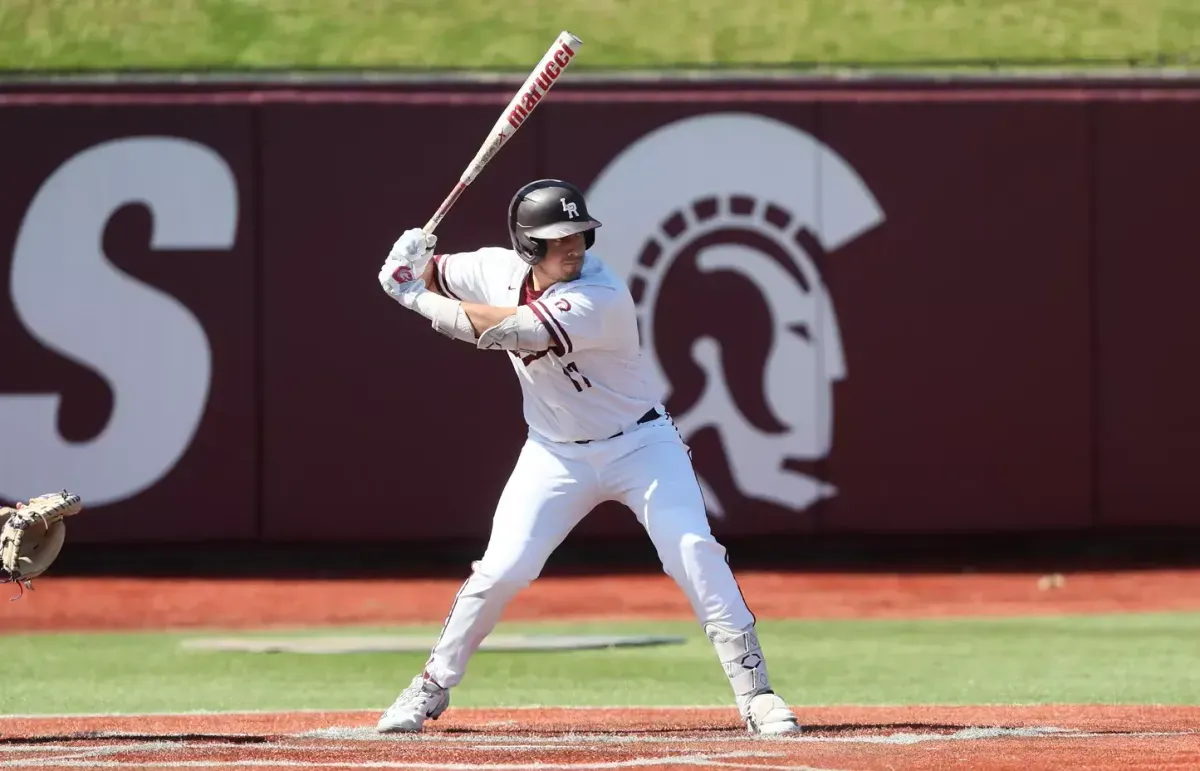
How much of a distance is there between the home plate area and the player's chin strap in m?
0.18

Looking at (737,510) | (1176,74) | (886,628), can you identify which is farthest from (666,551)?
(1176,74)

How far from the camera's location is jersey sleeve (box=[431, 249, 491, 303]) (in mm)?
7199

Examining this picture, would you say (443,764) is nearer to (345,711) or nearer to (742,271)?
(345,711)

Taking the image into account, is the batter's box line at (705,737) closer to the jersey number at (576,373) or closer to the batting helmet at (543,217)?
the jersey number at (576,373)

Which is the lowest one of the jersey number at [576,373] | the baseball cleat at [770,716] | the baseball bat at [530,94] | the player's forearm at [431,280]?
the baseball cleat at [770,716]

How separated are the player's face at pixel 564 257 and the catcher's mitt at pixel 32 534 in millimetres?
1855

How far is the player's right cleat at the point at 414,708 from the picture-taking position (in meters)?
6.77

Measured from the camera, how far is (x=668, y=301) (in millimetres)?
→ 14477

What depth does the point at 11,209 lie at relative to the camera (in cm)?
1423

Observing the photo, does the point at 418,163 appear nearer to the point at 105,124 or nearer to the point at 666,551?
the point at 105,124

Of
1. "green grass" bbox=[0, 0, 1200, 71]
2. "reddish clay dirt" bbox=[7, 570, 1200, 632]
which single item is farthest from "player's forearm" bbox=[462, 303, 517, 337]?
"green grass" bbox=[0, 0, 1200, 71]

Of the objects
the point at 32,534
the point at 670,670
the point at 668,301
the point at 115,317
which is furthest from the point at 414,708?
the point at 115,317

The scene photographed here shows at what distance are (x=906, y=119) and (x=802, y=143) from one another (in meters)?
0.84

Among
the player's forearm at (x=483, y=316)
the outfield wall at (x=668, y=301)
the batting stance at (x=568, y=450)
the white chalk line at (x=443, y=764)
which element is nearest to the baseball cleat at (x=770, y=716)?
the batting stance at (x=568, y=450)
